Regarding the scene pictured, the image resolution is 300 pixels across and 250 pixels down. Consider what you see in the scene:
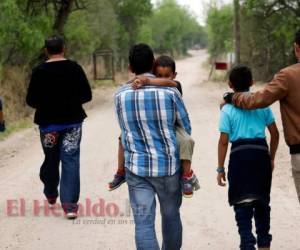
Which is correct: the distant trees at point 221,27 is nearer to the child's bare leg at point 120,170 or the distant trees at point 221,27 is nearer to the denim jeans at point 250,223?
the denim jeans at point 250,223

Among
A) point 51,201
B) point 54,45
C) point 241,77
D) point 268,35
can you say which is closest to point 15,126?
point 51,201

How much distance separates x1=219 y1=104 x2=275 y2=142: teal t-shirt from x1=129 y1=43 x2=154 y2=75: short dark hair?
75cm

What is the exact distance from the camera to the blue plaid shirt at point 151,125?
4367 millimetres

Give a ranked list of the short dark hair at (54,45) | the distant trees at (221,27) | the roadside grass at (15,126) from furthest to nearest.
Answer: the distant trees at (221,27) → the roadside grass at (15,126) → the short dark hair at (54,45)

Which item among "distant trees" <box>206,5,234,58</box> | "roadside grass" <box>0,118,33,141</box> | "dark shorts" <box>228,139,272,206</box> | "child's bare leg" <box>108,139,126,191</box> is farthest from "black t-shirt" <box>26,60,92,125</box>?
"distant trees" <box>206,5,234,58</box>

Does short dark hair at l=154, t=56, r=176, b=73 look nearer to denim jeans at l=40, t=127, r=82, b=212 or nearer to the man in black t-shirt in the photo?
the man in black t-shirt

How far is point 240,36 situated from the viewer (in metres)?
33.7

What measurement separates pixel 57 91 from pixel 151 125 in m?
2.28

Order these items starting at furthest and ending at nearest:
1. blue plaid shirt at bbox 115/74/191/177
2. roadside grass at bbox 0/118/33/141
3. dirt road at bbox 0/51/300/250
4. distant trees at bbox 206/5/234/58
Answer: distant trees at bbox 206/5/234/58 < roadside grass at bbox 0/118/33/141 < dirt road at bbox 0/51/300/250 < blue plaid shirt at bbox 115/74/191/177

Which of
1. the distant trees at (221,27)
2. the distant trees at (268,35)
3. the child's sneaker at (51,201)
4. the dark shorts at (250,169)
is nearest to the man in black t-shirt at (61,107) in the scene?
the child's sneaker at (51,201)

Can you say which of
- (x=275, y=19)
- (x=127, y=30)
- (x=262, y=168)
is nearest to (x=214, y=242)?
(x=262, y=168)

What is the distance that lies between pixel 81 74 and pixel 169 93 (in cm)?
229

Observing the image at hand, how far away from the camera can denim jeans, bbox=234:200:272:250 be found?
4.84m

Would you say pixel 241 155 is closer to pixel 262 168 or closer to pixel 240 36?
pixel 262 168
